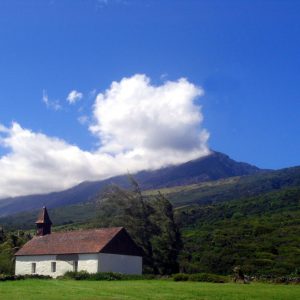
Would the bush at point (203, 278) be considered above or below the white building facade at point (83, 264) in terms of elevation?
below

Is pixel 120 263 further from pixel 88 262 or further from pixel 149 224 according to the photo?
pixel 149 224

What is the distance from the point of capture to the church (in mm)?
51438

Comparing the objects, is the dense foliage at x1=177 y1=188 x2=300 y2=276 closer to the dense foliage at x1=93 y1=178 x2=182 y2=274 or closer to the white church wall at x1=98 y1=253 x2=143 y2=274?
the dense foliage at x1=93 y1=178 x2=182 y2=274

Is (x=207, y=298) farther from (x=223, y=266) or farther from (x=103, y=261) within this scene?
(x=223, y=266)

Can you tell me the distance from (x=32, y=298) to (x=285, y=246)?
59696 millimetres

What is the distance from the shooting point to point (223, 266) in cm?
6869

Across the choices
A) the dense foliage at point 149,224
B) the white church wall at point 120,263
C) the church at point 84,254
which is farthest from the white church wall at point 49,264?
the dense foliage at point 149,224

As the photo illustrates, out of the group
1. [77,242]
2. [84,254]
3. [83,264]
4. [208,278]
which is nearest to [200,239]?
[77,242]

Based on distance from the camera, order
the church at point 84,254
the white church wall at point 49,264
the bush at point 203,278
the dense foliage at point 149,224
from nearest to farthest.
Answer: the bush at point 203,278
the white church wall at point 49,264
the church at point 84,254
the dense foliage at point 149,224

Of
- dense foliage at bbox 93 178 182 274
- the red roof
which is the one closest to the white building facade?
the red roof

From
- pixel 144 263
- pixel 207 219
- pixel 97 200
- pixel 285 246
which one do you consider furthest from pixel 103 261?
pixel 207 219

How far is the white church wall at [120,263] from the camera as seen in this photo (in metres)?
51.0

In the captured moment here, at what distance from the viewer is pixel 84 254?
171 feet

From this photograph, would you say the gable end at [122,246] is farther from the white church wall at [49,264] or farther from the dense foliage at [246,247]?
the dense foliage at [246,247]
